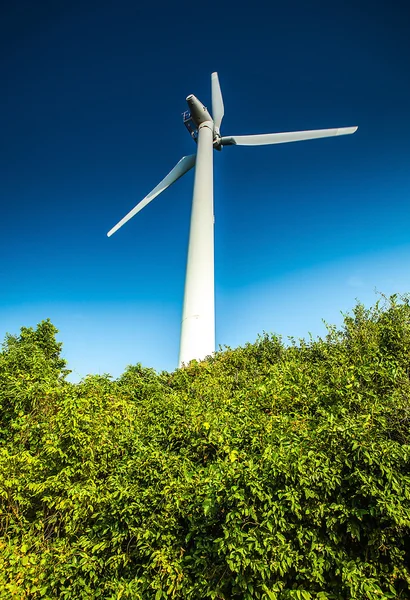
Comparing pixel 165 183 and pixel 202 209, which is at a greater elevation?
pixel 165 183

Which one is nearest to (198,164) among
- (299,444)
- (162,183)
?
(162,183)

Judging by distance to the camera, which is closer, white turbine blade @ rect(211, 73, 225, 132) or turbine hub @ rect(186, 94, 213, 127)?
turbine hub @ rect(186, 94, 213, 127)

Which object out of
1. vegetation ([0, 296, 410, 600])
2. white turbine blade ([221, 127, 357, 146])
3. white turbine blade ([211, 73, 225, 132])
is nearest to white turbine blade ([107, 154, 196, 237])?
white turbine blade ([211, 73, 225, 132])

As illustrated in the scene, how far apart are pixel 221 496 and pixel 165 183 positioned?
26.6 meters

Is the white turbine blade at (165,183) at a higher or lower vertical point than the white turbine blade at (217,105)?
lower

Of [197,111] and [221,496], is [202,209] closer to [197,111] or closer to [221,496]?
[197,111]

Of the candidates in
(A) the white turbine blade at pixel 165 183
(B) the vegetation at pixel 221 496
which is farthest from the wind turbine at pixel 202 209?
(B) the vegetation at pixel 221 496

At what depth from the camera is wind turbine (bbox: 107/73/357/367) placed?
22.0 meters

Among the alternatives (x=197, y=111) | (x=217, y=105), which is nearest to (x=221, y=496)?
(x=197, y=111)

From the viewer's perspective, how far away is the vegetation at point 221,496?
5668 mm

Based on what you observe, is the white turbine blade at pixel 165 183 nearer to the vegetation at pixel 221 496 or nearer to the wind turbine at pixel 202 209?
the wind turbine at pixel 202 209

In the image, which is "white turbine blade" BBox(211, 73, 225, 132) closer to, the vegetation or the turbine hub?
the turbine hub

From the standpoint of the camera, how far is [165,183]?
29469 millimetres

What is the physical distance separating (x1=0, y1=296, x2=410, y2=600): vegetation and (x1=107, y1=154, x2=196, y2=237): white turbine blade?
2037 cm
